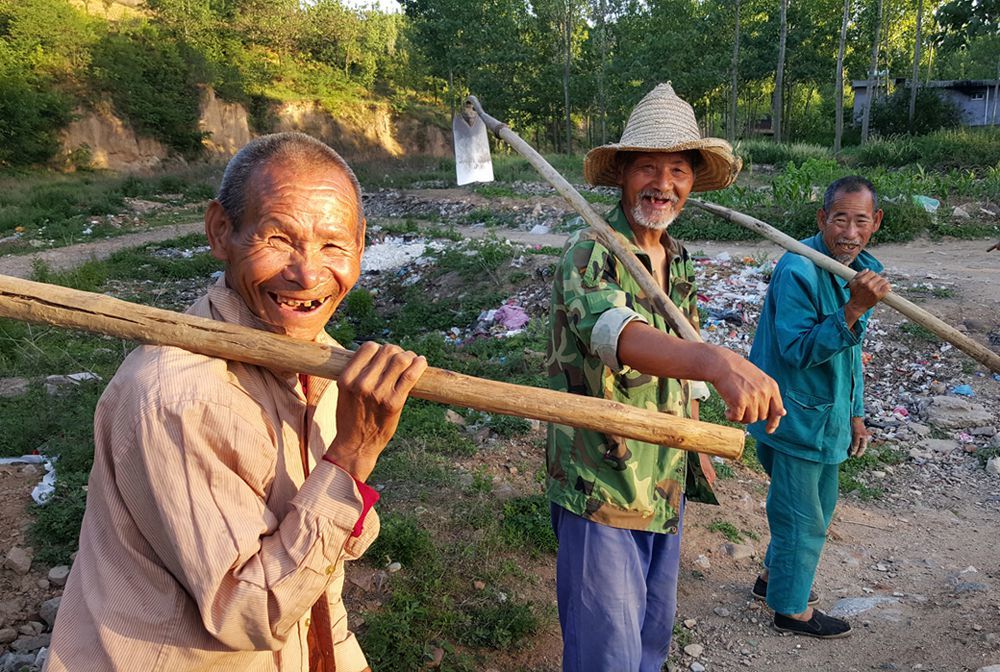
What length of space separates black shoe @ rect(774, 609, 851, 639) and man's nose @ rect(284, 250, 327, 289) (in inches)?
111

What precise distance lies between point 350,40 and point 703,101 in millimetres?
18655

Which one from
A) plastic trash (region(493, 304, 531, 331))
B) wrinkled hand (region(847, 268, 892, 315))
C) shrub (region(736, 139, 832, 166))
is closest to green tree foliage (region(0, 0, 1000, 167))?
shrub (region(736, 139, 832, 166))

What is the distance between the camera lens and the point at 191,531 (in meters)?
0.99

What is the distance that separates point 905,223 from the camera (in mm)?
10102

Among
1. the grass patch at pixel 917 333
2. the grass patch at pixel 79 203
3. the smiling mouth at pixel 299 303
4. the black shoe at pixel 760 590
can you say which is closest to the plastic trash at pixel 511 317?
the grass patch at pixel 917 333

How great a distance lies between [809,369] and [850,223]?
651mm

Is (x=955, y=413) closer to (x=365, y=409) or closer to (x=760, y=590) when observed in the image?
(x=760, y=590)

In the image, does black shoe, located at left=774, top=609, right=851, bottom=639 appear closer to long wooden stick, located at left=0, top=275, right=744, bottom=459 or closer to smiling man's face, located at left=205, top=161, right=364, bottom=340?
long wooden stick, located at left=0, top=275, right=744, bottom=459

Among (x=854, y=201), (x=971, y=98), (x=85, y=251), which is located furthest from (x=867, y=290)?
(x=971, y=98)

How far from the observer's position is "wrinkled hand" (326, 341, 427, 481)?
1121mm

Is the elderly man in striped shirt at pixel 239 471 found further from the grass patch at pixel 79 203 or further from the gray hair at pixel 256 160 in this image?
the grass patch at pixel 79 203

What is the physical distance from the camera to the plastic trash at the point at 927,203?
1050cm

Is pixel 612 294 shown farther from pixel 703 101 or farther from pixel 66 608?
pixel 703 101

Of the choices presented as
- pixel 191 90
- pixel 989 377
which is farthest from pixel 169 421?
pixel 191 90
